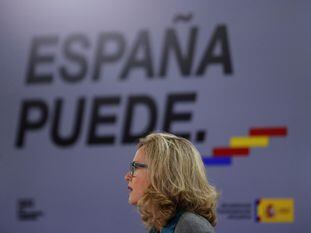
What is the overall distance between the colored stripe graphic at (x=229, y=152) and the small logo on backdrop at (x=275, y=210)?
12.5 inches

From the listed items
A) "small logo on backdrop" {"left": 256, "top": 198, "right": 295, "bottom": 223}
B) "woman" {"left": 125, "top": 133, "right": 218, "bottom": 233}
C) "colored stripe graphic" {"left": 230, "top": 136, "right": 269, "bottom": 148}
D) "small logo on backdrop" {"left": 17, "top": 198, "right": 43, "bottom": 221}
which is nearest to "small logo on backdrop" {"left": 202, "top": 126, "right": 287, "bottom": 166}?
"colored stripe graphic" {"left": 230, "top": 136, "right": 269, "bottom": 148}

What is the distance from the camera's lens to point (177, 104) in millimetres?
4055

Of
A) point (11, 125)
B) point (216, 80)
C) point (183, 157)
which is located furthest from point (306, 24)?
point (183, 157)

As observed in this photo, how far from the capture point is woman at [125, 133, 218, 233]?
1718 mm

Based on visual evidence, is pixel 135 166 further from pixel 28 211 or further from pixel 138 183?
pixel 28 211

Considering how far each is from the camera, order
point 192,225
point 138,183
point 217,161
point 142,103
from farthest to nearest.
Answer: point 142,103
point 217,161
point 138,183
point 192,225

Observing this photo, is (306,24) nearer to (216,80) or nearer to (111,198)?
(216,80)

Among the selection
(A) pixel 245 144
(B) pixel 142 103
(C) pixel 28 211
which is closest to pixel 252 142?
(A) pixel 245 144

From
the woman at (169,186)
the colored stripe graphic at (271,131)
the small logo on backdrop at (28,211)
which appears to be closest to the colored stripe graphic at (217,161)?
the colored stripe graphic at (271,131)

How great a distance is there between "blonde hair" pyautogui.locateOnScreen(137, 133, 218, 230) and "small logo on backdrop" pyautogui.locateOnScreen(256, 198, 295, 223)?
2.14 m

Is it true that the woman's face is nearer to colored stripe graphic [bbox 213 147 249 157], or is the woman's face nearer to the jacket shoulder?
the jacket shoulder

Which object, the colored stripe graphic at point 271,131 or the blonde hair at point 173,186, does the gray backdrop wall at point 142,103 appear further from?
the blonde hair at point 173,186

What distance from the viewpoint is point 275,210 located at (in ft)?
12.5

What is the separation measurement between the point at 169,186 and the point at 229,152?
2229mm
